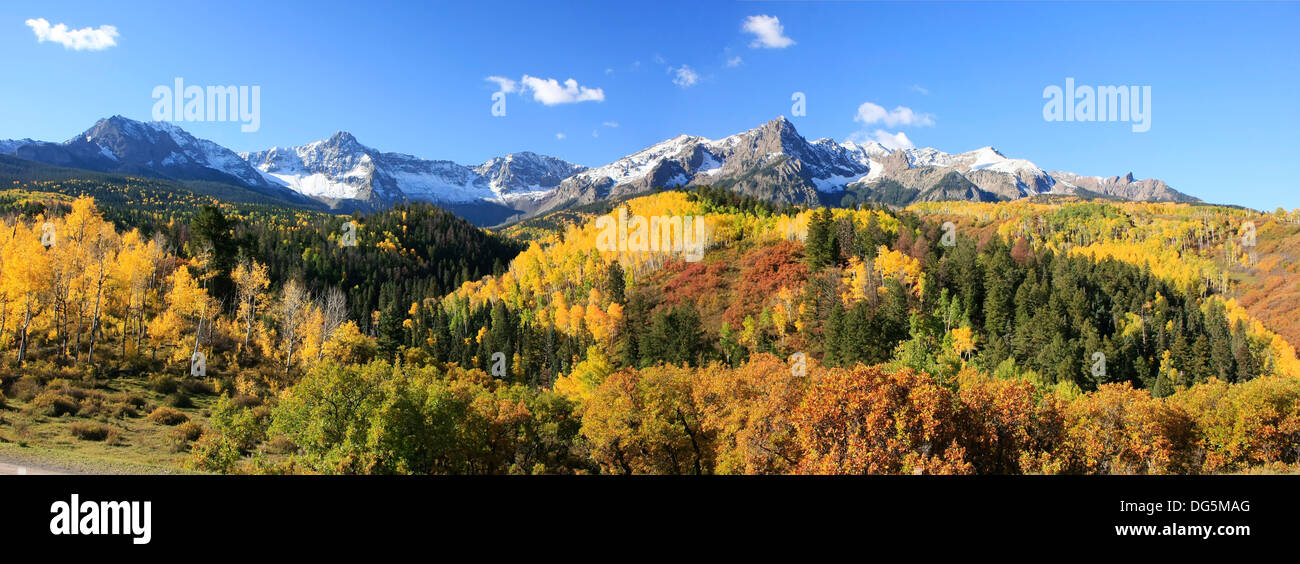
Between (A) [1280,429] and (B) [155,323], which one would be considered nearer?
(A) [1280,429]

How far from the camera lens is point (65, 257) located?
168 ft

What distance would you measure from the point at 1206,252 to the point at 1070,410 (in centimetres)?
22612
